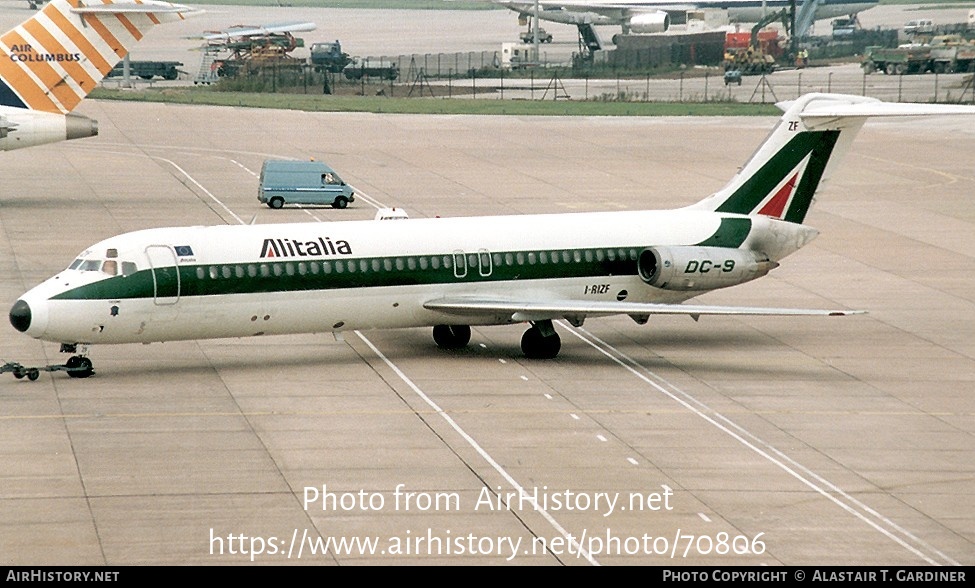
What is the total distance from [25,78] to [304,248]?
2683 centimetres

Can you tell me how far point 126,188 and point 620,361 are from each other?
32.7 metres

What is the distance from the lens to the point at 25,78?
57031 millimetres

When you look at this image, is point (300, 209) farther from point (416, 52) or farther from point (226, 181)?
point (416, 52)

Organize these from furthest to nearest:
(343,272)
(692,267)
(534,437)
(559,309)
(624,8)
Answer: (624,8), (692,267), (559,309), (343,272), (534,437)

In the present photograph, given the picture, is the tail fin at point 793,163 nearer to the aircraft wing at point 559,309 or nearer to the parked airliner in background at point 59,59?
the aircraft wing at point 559,309

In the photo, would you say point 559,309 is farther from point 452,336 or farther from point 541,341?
point 452,336

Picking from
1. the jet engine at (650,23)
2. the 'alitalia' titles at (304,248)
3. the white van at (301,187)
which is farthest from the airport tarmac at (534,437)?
the jet engine at (650,23)

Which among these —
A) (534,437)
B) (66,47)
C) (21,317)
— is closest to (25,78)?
(66,47)

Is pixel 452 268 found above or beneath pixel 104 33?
beneath

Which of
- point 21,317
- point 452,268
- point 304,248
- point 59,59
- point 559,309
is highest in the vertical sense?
point 59,59

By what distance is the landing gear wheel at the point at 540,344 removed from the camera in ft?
117

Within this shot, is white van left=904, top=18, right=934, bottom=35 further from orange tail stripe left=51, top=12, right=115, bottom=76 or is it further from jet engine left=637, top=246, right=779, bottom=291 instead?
jet engine left=637, top=246, right=779, bottom=291

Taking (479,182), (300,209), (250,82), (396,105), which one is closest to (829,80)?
(396,105)

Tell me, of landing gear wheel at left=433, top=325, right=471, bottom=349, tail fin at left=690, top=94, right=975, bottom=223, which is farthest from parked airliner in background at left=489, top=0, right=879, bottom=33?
landing gear wheel at left=433, top=325, right=471, bottom=349
